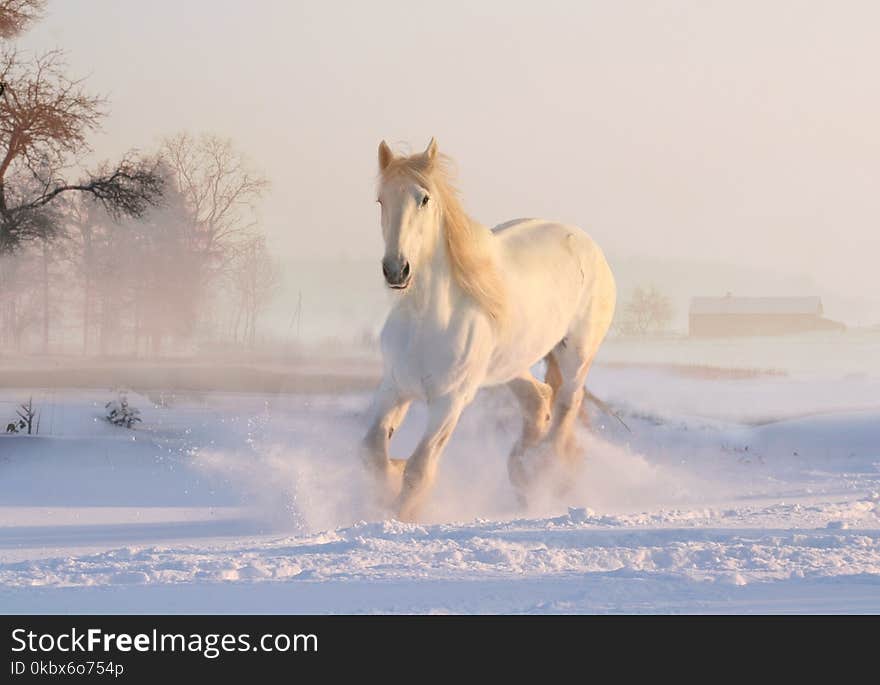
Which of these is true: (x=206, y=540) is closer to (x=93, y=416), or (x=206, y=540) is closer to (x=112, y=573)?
(x=112, y=573)

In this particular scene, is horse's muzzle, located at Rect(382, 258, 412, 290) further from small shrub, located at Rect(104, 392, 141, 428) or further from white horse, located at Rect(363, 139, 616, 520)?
small shrub, located at Rect(104, 392, 141, 428)

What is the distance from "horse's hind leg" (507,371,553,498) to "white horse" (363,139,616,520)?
421 mm

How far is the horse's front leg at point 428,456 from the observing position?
24.7 ft

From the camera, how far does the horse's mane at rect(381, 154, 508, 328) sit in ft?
23.9

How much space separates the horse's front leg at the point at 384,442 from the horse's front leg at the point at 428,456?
0.17 m

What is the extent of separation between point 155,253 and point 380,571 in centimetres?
1655

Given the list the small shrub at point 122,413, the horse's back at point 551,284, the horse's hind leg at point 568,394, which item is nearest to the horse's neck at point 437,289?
the horse's back at point 551,284

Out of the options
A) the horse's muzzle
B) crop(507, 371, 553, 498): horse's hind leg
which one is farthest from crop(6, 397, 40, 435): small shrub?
the horse's muzzle

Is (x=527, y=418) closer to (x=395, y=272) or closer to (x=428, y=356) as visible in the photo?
(x=428, y=356)

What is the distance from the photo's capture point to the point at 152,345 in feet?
73.6

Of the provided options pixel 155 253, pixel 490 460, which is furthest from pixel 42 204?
pixel 490 460

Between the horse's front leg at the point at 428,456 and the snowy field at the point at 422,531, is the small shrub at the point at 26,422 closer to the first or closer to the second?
the snowy field at the point at 422,531

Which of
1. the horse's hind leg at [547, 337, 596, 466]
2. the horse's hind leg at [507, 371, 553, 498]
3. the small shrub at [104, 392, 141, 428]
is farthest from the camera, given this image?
the small shrub at [104, 392, 141, 428]

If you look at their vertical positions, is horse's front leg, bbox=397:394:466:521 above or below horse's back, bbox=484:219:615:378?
below
